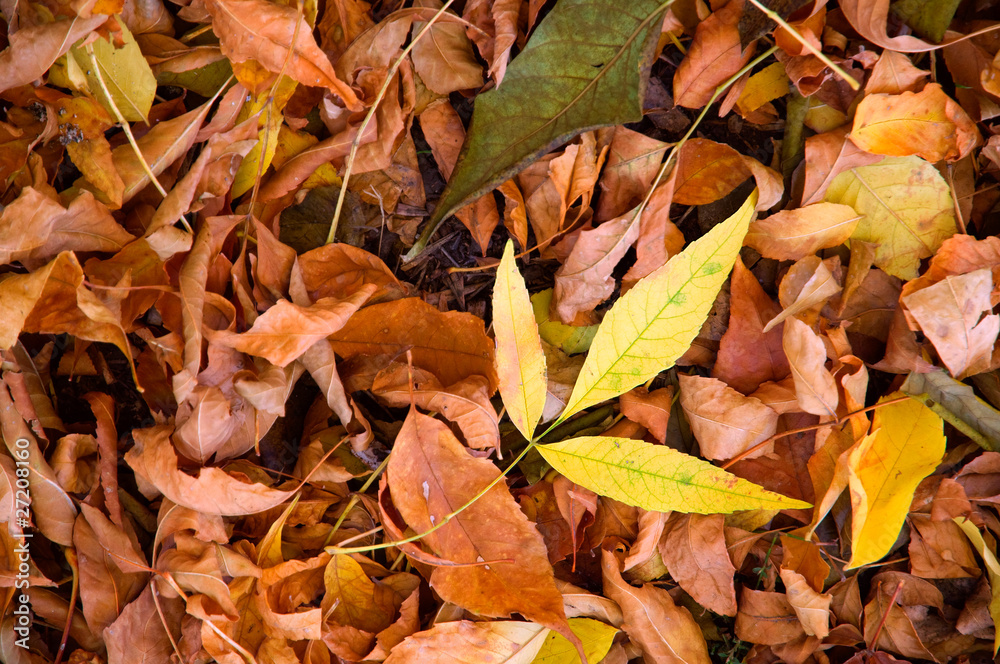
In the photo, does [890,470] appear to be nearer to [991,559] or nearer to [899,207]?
[991,559]

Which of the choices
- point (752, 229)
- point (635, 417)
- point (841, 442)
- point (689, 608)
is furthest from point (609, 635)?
point (752, 229)

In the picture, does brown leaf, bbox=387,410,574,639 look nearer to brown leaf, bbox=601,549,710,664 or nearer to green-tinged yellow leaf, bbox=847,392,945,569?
brown leaf, bbox=601,549,710,664

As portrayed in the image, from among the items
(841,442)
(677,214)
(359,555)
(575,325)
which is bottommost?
(359,555)

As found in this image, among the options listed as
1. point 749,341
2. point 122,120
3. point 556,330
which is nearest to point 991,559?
point 749,341

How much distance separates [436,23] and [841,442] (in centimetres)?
78

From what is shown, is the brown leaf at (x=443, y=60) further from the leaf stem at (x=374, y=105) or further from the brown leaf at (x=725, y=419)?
the brown leaf at (x=725, y=419)

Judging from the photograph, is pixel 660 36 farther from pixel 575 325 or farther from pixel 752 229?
pixel 575 325

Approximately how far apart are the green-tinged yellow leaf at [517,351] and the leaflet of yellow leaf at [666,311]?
7 cm

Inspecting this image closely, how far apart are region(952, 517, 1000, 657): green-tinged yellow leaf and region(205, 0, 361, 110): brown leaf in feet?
2.62

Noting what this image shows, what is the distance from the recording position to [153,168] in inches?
30.0

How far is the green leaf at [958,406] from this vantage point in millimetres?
835

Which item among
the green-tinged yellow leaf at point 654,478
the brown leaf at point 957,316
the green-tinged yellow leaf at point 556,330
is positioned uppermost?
the brown leaf at point 957,316

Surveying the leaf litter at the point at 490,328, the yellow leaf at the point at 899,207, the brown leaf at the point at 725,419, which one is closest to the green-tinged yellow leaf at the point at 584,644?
the leaf litter at the point at 490,328

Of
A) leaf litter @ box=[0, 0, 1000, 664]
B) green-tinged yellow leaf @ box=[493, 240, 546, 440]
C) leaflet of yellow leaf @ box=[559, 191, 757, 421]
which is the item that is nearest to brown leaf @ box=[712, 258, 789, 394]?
leaf litter @ box=[0, 0, 1000, 664]
